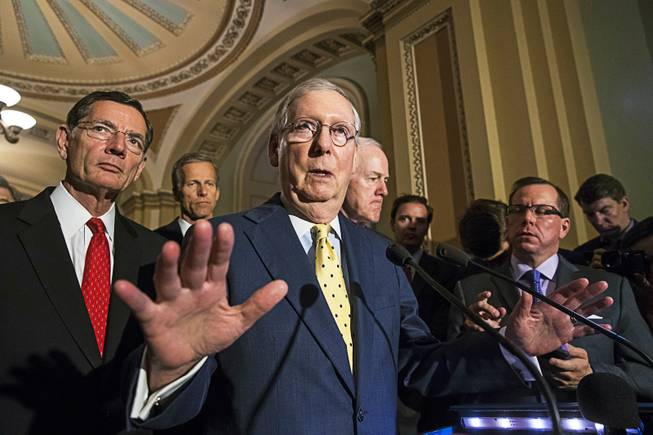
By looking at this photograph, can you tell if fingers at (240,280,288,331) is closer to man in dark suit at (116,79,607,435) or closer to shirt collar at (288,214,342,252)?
man in dark suit at (116,79,607,435)

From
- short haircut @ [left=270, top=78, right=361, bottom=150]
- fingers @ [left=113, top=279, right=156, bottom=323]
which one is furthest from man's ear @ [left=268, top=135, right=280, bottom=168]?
fingers @ [left=113, top=279, right=156, bottom=323]

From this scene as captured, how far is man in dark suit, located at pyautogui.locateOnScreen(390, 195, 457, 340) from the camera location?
1.93 m

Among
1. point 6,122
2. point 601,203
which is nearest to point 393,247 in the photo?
point 601,203

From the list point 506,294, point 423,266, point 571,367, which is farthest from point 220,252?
point 423,266

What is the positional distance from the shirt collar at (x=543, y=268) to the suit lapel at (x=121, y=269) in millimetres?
1314

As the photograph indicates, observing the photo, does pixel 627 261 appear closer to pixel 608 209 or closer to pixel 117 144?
pixel 608 209

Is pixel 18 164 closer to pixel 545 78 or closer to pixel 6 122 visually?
pixel 6 122

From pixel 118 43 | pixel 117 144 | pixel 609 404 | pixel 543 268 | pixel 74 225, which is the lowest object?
pixel 609 404

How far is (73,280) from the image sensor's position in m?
1.21

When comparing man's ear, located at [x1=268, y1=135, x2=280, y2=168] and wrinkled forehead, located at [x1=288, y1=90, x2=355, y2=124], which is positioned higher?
wrinkled forehead, located at [x1=288, y1=90, x2=355, y2=124]

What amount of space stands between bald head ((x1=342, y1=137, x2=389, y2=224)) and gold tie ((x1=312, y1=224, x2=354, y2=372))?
1.06 meters

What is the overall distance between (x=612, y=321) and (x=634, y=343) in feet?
0.30

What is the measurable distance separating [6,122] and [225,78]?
145 inches

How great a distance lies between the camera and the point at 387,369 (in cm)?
105
